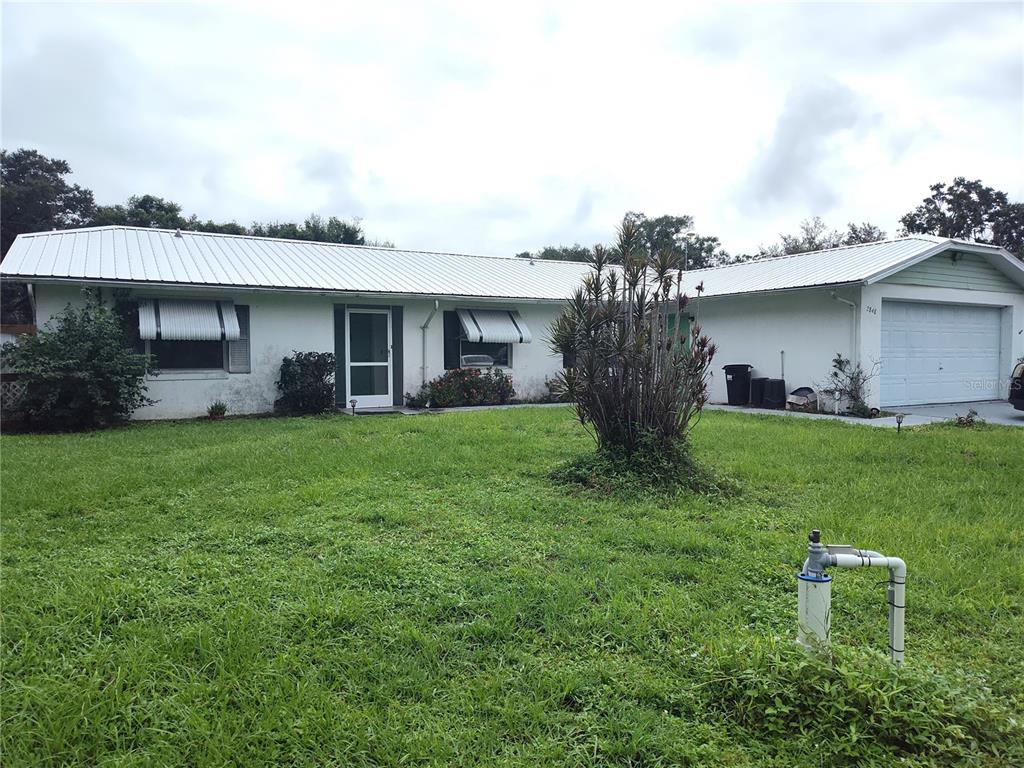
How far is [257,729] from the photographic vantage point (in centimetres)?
238

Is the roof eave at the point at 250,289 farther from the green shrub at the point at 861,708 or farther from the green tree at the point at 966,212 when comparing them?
the green tree at the point at 966,212

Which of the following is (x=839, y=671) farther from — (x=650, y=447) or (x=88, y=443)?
(x=88, y=443)

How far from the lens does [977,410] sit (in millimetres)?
13375

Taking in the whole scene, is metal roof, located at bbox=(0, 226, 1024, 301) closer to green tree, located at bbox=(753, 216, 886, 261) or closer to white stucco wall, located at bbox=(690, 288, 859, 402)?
white stucco wall, located at bbox=(690, 288, 859, 402)

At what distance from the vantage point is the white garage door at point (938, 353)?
14.0 m

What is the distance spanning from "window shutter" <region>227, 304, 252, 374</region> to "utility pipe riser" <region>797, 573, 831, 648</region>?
12152mm

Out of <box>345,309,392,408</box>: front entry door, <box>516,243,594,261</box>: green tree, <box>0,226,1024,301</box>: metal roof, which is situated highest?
<box>516,243,594,261</box>: green tree

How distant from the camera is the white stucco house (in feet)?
39.6

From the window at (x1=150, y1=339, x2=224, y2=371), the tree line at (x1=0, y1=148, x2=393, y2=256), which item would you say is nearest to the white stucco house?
the window at (x1=150, y1=339, x2=224, y2=371)

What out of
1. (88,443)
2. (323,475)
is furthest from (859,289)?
(88,443)

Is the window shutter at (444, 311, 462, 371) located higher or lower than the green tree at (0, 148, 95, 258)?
lower

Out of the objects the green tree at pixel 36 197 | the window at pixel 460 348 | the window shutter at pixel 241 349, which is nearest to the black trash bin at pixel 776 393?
the window at pixel 460 348

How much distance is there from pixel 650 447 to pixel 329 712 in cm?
459

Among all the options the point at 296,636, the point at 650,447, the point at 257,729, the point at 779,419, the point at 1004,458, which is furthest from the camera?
the point at 779,419
